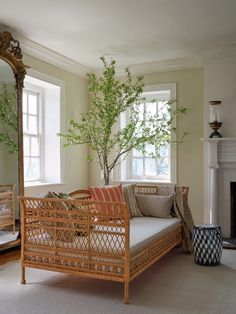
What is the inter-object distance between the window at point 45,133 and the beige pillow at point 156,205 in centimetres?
164

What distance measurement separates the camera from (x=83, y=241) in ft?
10.6

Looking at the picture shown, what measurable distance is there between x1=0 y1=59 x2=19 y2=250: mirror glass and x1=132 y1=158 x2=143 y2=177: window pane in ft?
7.78

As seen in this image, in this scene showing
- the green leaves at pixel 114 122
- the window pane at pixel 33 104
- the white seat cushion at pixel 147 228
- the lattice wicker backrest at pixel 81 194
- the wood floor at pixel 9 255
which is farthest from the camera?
the window pane at pixel 33 104

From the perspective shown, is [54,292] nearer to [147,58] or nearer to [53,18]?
[53,18]

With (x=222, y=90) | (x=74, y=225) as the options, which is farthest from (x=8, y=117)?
(x=222, y=90)

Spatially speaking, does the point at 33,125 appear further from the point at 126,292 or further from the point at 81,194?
the point at 126,292

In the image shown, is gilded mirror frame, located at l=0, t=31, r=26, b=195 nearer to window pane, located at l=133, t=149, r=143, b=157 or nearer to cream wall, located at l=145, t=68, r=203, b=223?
window pane, located at l=133, t=149, r=143, b=157

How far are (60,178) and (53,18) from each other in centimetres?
252

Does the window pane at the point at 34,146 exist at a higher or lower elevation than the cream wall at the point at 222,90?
lower

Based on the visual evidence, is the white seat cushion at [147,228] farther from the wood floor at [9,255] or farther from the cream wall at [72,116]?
the cream wall at [72,116]

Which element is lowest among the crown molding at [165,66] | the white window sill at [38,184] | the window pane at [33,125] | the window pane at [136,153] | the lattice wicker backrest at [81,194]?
the lattice wicker backrest at [81,194]

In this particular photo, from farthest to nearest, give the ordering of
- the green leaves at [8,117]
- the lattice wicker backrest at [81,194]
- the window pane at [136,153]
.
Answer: the window pane at [136,153], the green leaves at [8,117], the lattice wicker backrest at [81,194]

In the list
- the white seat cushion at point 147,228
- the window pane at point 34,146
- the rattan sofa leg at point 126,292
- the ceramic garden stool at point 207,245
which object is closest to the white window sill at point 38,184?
the window pane at point 34,146

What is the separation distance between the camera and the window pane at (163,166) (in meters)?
6.25
